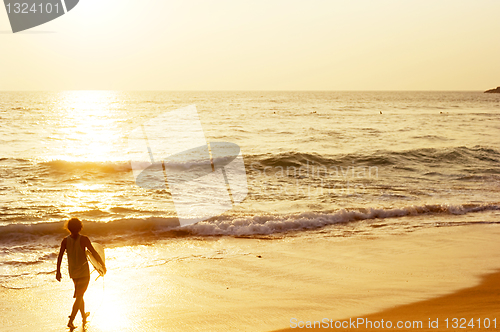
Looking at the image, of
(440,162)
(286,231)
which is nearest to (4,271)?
(286,231)

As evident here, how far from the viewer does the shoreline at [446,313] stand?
482 cm

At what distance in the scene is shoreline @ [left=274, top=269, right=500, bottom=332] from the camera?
15.8 feet

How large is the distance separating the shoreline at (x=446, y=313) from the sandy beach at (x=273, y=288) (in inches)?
0.6

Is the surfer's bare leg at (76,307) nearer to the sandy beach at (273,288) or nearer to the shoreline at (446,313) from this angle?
the sandy beach at (273,288)

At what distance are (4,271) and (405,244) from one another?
7223 millimetres

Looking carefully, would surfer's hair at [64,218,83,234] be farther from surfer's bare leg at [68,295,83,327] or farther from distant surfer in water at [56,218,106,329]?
surfer's bare leg at [68,295,83,327]

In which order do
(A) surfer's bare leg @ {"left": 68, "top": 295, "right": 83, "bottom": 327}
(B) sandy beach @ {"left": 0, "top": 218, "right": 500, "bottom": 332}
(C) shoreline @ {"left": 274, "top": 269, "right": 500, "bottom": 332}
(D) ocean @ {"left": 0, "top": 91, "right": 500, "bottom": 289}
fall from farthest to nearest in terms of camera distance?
(D) ocean @ {"left": 0, "top": 91, "right": 500, "bottom": 289} < (B) sandy beach @ {"left": 0, "top": 218, "right": 500, "bottom": 332} < (A) surfer's bare leg @ {"left": 68, "top": 295, "right": 83, "bottom": 327} < (C) shoreline @ {"left": 274, "top": 269, "right": 500, "bottom": 332}

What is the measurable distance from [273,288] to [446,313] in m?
2.28

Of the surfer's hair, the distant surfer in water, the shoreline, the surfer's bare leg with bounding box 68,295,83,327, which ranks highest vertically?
the surfer's hair

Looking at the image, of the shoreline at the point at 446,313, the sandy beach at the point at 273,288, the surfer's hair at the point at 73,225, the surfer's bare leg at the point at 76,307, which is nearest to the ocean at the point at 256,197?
the sandy beach at the point at 273,288

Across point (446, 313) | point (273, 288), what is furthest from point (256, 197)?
point (446, 313)

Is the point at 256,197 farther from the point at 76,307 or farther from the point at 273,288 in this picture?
the point at 76,307

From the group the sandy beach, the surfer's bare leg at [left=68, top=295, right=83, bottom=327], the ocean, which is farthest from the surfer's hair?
the ocean

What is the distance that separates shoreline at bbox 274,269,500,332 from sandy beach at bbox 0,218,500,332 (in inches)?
0.6
